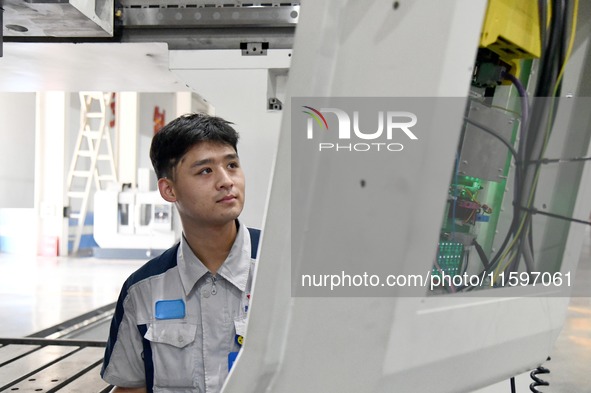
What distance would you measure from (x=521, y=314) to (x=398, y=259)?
268 mm

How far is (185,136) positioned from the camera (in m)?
1.60

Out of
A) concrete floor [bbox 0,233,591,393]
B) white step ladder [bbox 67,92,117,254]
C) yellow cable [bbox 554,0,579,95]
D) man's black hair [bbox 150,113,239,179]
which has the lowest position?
concrete floor [bbox 0,233,591,393]

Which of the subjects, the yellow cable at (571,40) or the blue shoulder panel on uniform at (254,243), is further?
the blue shoulder panel on uniform at (254,243)

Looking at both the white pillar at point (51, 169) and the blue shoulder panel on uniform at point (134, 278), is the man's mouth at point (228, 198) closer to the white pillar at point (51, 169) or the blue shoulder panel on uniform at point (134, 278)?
the blue shoulder panel on uniform at point (134, 278)

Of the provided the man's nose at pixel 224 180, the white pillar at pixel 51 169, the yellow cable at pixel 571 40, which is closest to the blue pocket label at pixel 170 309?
the man's nose at pixel 224 180

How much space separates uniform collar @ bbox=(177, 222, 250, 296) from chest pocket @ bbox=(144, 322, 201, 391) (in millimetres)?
114

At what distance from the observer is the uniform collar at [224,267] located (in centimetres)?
162

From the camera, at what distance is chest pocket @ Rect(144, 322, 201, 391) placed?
1569mm

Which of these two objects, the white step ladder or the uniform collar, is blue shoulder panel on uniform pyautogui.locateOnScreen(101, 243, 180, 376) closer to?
the uniform collar

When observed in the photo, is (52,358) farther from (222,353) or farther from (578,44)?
(578,44)

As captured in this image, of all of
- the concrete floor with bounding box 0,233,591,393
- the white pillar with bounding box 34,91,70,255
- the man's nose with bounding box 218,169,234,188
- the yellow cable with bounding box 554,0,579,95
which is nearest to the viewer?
the yellow cable with bounding box 554,0,579,95

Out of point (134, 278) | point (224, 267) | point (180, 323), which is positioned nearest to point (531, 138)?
point (224, 267)

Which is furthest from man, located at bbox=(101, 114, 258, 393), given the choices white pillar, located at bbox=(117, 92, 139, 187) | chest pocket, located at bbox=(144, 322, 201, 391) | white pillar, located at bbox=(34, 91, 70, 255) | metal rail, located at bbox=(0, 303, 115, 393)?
white pillar, located at bbox=(117, 92, 139, 187)

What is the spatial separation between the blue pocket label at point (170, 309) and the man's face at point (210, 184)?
0.85ft
